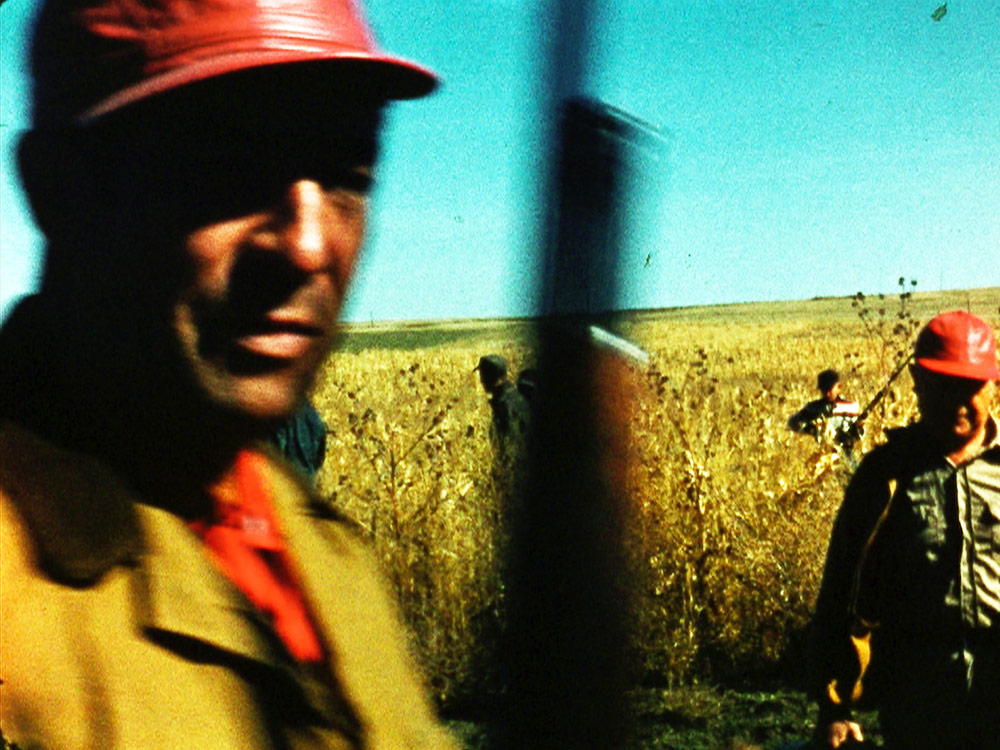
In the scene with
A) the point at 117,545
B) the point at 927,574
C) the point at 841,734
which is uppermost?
the point at 117,545

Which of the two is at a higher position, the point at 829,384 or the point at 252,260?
the point at 252,260

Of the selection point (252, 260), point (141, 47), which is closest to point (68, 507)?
point (252, 260)

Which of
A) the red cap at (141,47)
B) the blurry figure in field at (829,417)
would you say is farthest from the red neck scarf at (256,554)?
the blurry figure in field at (829,417)

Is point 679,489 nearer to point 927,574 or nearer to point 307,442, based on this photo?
point 307,442

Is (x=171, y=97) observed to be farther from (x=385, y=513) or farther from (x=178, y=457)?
(x=385, y=513)

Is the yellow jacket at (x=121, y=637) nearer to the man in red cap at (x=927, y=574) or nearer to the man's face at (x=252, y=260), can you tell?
the man's face at (x=252, y=260)

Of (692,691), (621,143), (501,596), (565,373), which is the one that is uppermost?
(621,143)

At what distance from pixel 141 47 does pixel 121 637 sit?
1.74 feet

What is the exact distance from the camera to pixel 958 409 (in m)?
4.35

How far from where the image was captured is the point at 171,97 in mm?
1238


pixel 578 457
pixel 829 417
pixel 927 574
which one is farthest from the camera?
pixel 829 417

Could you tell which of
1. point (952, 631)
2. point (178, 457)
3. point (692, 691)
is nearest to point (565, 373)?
point (178, 457)

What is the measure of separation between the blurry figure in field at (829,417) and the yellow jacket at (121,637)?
7472 millimetres

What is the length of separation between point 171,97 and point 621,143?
0.51 meters
